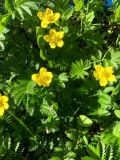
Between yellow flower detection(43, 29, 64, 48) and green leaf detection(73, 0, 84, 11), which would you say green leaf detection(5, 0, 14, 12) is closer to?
yellow flower detection(43, 29, 64, 48)

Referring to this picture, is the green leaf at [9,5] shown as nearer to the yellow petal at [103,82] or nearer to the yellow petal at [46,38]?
the yellow petal at [46,38]

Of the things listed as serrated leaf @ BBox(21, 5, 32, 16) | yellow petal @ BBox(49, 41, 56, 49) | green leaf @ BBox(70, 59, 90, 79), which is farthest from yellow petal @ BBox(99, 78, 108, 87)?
serrated leaf @ BBox(21, 5, 32, 16)

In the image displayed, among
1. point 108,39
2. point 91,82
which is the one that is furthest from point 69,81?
point 108,39

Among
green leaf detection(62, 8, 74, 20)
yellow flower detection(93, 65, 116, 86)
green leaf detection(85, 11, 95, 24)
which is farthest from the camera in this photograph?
green leaf detection(85, 11, 95, 24)

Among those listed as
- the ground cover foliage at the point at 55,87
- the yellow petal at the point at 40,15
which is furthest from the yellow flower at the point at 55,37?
the yellow petal at the point at 40,15

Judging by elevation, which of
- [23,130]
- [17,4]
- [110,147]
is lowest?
[110,147]

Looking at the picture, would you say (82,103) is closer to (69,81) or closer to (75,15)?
(69,81)

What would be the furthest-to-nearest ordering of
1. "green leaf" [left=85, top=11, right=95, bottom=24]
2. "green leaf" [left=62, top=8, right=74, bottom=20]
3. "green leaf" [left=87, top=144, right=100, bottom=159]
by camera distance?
1. "green leaf" [left=85, top=11, right=95, bottom=24]
2. "green leaf" [left=62, top=8, right=74, bottom=20]
3. "green leaf" [left=87, top=144, right=100, bottom=159]
